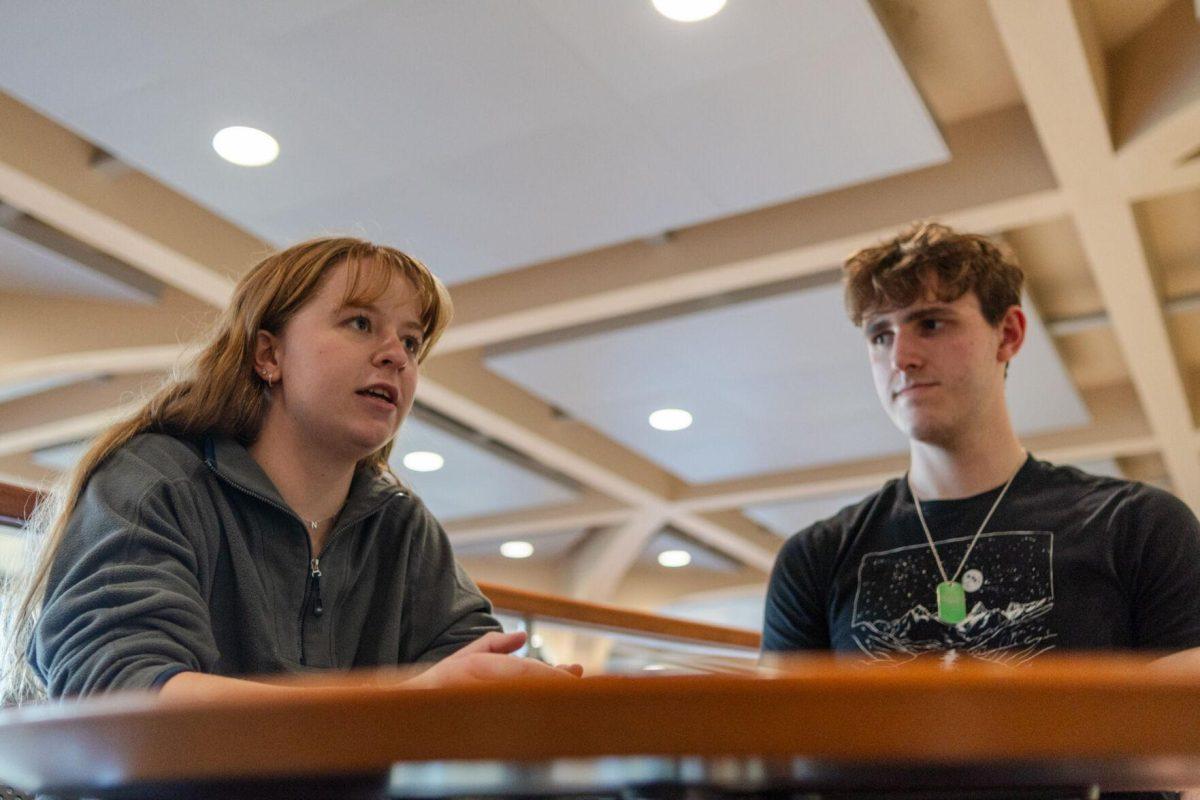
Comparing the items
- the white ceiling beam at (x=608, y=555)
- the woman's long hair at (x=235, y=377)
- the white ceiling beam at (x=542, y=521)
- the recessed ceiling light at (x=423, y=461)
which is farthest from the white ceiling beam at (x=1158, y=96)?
the white ceiling beam at (x=608, y=555)

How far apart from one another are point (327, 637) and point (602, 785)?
799 millimetres

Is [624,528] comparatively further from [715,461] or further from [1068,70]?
[1068,70]

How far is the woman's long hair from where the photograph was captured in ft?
4.16

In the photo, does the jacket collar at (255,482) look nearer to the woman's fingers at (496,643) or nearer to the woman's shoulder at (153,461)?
the woman's shoulder at (153,461)

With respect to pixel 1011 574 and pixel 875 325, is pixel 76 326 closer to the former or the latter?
pixel 875 325

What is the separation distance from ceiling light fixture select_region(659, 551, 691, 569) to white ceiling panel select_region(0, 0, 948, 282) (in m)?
6.20

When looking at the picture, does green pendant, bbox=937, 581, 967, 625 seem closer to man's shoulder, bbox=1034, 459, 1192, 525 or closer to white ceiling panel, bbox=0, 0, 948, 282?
man's shoulder, bbox=1034, 459, 1192, 525

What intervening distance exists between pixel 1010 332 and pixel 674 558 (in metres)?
8.63

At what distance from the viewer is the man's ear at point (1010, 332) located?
188cm

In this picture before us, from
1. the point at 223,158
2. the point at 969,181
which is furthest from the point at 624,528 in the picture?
the point at 223,158

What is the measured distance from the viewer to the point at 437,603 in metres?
1.56

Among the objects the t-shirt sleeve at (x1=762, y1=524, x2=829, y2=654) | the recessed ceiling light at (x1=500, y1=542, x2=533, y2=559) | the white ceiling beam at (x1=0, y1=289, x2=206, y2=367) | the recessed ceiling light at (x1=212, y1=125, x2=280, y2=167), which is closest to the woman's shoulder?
the t-shirt sleeve at (x1=762, y1=524, x2=829, y2=654)

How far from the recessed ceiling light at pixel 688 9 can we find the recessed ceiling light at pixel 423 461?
4.59m

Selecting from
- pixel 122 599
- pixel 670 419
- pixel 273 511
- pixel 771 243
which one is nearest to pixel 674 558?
pixel 670 419
